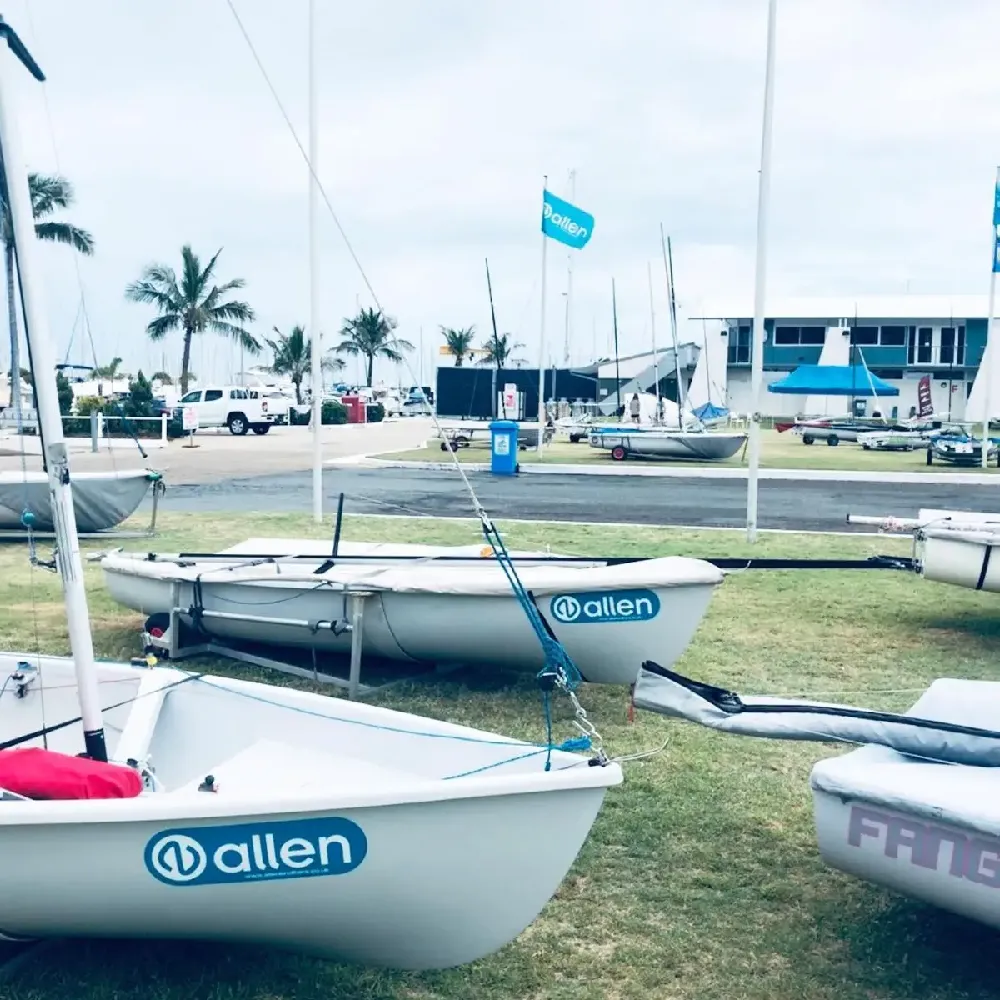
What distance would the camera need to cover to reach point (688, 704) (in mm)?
4992

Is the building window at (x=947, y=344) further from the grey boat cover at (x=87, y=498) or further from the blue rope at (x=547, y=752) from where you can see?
the blue rope at (x=547, y=752)

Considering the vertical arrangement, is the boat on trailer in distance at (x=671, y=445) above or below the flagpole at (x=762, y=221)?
below

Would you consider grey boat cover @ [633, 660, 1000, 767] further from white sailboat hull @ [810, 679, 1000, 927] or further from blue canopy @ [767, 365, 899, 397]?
blue canopy @ [767, 365, 899, 397]

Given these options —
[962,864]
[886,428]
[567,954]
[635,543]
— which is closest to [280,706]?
[567,954]

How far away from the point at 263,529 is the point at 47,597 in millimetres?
4673

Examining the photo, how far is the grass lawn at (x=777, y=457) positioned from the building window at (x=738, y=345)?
2771cm

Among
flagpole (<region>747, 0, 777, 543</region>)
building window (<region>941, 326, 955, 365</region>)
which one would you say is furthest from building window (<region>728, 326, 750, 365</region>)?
flagpole (<region>747, 0, 777, 543</region>)

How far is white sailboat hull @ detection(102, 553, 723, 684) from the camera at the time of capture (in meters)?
7.08

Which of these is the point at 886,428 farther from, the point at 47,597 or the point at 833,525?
the point at 47,597

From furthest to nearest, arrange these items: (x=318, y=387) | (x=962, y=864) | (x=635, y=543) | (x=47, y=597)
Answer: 1. (x=318, y=387)
2. (x=635, y=543)
3. (x=47, y=597)
4. (x=962, y=864)

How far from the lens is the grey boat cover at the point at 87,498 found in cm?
1368

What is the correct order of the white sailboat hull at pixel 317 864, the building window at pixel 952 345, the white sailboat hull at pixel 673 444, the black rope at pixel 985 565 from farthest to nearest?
the building window at pixel 952 345
the white sailboat hull at pixel 673 444
the black rope at pixel 985 565
the white sailboat hull at pixel 317 864

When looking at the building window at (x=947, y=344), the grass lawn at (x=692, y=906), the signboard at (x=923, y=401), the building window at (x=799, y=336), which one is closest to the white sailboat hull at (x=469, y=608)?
the grass lawn at (x=692, y=906)

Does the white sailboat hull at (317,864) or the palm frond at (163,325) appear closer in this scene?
the white sailboat hull at (317,864)
